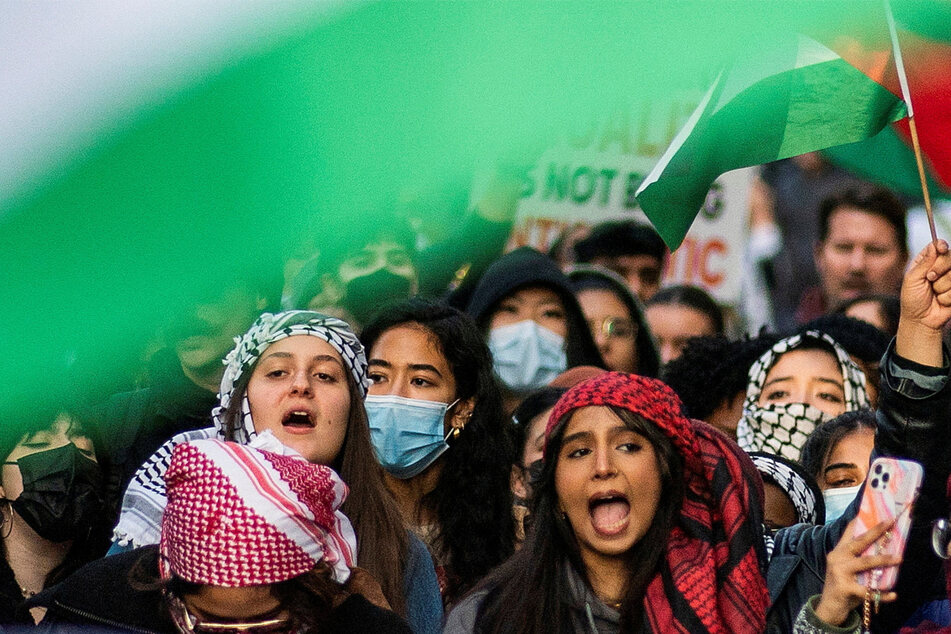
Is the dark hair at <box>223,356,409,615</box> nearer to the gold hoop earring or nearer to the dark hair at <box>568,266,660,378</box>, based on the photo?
the gold hoop earring

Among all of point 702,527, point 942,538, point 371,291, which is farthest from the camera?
point 371,291

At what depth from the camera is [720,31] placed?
2.08ft

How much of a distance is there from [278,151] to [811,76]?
232 centimetres

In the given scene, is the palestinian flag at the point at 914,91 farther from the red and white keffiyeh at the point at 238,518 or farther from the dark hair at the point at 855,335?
the dark hair at the point at 855,335

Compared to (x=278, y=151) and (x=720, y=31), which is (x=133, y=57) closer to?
(x=278, y=151)

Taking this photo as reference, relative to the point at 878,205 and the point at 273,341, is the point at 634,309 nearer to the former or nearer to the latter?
the point at 878,205

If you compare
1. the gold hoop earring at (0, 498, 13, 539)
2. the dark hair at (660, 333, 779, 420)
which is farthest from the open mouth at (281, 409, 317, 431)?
the dark hair at (660, 333, 779, 420)

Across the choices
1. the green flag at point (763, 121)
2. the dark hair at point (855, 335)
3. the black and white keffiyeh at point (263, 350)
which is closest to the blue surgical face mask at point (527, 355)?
the dark hair at point (855, 335)

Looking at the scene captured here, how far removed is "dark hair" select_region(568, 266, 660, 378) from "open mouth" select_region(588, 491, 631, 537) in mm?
2775

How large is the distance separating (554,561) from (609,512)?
20 cm

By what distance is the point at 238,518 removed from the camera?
2545 millimetres

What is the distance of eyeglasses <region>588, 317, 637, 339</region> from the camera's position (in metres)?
6.12

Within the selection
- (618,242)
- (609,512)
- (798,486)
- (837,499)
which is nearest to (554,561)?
(609,512)

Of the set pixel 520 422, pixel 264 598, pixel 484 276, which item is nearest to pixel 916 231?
pixel 484 276
